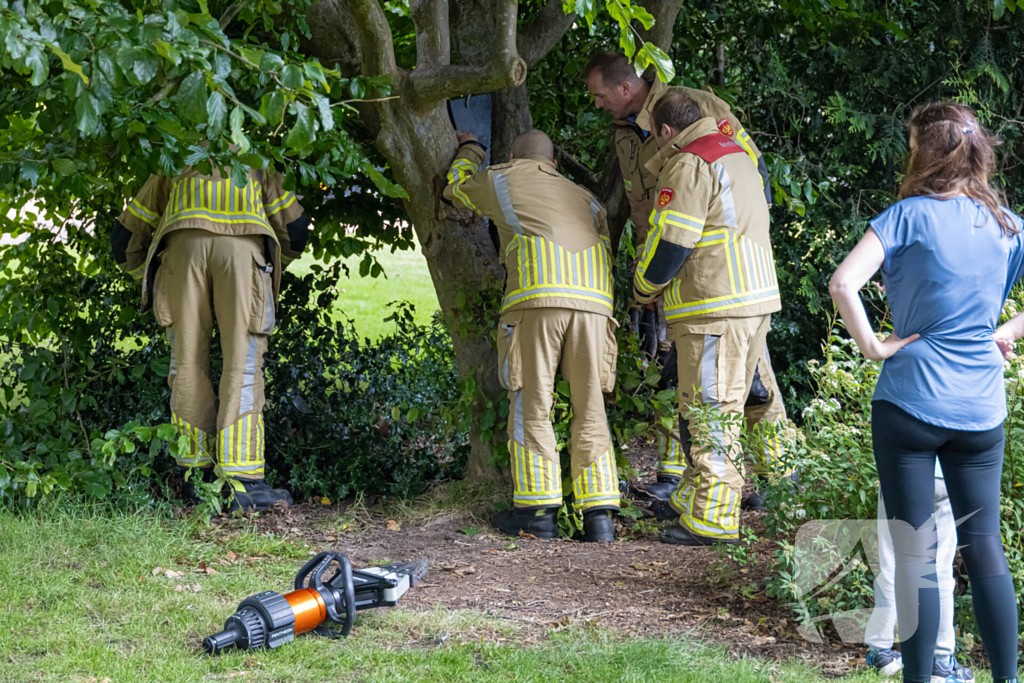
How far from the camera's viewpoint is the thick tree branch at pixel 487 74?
4.27 meters

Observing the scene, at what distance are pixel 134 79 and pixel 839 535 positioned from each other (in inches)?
112

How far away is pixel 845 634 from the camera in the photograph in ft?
11.1

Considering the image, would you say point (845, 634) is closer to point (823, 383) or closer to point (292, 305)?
point (823, 383)

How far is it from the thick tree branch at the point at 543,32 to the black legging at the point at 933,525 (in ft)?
10.3

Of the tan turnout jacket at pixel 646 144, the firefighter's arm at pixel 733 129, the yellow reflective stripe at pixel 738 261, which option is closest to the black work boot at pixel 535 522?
the yellow reflective stripe at pixel 738 261

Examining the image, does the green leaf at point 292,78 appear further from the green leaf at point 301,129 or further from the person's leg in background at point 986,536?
the person's leg in background at point 986,536

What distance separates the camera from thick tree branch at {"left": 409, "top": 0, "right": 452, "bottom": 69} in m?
4.59

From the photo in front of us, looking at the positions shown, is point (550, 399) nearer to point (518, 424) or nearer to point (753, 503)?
point (518, 424)

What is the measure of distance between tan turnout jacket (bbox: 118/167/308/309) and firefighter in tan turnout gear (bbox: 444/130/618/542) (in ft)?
3.48

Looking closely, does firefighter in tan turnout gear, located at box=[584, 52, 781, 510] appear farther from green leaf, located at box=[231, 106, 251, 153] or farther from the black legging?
green leaf, located at box=[231, 106, 251, 153]

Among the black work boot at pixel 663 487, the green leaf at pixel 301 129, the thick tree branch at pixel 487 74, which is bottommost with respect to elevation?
the black work boot at pixel 663 487

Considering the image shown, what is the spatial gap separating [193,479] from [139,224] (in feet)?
4.66

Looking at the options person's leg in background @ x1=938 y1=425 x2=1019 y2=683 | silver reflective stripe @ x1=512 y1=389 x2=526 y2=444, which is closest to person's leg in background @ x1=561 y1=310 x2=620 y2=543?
silver reflective stripe @ x1=512 y1=389 x2=526 y2=444

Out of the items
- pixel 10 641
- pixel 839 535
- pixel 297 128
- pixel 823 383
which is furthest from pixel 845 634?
pixel 10 641
